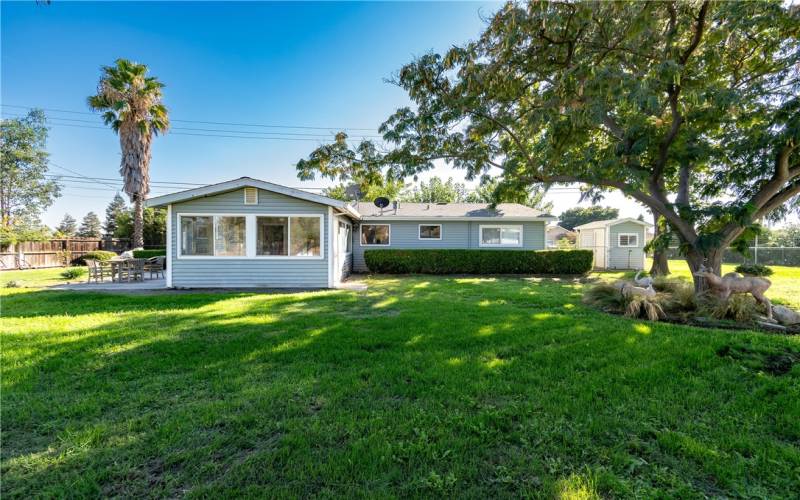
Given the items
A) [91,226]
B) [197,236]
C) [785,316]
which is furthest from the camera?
[91,226]

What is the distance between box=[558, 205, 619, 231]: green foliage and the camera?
4984cm

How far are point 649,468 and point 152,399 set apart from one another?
12.4 feet

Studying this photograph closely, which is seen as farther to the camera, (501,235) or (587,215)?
(587,215)

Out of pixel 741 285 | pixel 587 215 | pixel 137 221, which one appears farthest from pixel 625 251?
pixel 587 215

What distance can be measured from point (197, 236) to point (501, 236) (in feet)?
39.0

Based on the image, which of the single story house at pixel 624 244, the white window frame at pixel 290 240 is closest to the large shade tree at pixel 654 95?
the white window frame at pixel 290 240

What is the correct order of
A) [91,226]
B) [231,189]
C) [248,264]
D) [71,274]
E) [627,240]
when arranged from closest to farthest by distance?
[231,189] → [248,264] → [71,274] → [627,240] → [91,226]

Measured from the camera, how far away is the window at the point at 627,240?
17.7 meters

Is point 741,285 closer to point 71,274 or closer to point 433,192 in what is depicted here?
point 71,274

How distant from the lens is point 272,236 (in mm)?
9516

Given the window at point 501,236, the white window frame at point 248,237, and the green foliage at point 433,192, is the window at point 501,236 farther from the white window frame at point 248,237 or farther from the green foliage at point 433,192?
the green foliage at point 433,192

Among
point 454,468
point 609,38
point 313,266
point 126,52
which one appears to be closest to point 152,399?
point 454,468

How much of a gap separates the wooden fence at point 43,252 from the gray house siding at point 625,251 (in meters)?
30.4

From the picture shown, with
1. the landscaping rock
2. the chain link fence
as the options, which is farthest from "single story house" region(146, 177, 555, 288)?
the chain link fence
